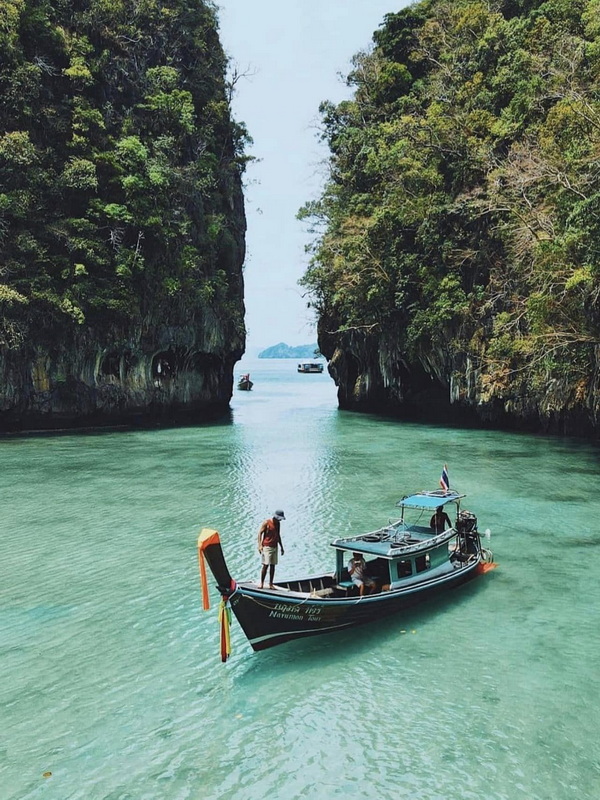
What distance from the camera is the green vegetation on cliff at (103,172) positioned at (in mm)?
30703

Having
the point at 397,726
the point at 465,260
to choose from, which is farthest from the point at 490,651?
the point at 465,260

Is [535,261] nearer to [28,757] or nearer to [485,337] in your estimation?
[485,337]

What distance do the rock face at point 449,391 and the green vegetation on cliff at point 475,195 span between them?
347 millimetres

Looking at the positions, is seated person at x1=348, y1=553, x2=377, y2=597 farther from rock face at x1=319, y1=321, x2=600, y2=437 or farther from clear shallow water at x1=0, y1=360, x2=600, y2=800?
rock face at x1=319, y1=321, x2=600, y2=437

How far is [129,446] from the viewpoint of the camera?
97.1ft

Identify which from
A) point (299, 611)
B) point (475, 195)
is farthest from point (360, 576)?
point (475, 195)

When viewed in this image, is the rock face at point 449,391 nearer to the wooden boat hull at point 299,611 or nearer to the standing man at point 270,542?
the wooden boat hull at point 299,611

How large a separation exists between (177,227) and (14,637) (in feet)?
100

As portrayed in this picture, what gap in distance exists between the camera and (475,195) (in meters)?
30.1

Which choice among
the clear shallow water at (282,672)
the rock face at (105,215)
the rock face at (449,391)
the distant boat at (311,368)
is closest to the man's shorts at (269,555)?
the clear shallow water at (282,672)

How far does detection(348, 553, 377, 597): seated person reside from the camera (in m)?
10.1

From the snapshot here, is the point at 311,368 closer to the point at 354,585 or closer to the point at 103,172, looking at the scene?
the point at 103,172

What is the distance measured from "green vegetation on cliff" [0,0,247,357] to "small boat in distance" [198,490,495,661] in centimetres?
2504

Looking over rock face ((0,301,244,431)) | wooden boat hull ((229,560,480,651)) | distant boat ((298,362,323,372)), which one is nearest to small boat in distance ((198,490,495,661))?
wooden boat hull ((229,560,480,651))
